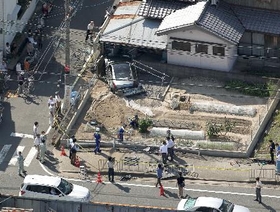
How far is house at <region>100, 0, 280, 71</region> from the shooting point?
69062 mm

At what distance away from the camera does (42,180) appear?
5728 cm

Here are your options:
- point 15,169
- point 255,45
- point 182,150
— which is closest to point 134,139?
point 182,150

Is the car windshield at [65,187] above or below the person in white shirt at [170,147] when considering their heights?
below

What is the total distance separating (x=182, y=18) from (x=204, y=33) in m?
1.75

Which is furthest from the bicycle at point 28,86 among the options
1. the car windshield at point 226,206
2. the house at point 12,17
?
the car windshield at point 226,206

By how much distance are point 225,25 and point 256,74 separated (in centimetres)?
351

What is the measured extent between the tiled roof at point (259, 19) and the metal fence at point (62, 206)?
18845mm

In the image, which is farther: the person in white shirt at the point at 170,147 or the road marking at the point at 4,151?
the road marking at the point at 4,151

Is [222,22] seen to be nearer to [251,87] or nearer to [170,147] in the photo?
[251,87]

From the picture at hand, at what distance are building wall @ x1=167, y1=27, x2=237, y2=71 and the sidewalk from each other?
914 centimetres

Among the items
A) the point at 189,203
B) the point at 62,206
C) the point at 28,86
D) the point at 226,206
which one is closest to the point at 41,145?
the point at 62,206

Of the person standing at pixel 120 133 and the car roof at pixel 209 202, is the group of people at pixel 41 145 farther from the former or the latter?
the car roof at pixel 209 202

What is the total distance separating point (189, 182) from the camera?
60125 millimetres

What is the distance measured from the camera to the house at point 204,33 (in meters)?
69.1
